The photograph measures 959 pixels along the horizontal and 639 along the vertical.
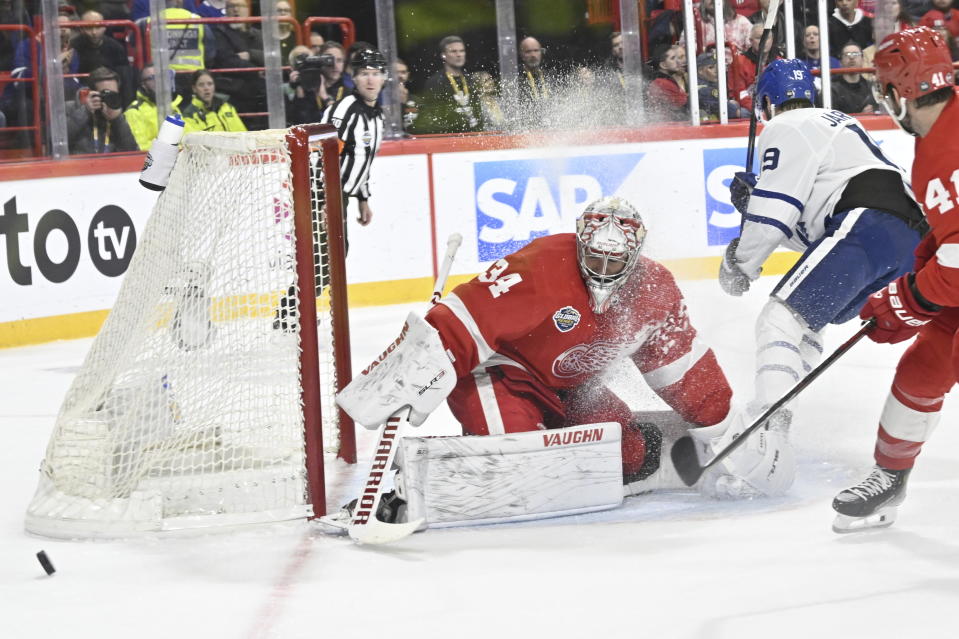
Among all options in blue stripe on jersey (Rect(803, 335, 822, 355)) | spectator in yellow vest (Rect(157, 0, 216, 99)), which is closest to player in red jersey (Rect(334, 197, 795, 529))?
blue stripe on jersey (Rect(803, 335, 822, 355))

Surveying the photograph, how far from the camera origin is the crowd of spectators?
Result: 637 cm

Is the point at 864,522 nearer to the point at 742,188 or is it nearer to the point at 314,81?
the point at 742,188

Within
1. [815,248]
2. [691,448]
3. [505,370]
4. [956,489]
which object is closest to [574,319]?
[505,370]

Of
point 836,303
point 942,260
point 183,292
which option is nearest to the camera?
point 942,260

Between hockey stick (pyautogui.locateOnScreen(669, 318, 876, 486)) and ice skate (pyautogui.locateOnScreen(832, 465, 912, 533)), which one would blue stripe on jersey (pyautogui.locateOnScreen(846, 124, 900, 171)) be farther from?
ice skate (pyautogui.locateOnScreen(832, 465, 912, 533))

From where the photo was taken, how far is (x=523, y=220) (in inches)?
278

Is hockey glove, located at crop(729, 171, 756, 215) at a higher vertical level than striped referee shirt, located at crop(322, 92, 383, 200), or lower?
lower

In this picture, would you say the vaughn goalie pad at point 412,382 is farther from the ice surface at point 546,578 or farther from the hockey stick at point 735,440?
the hockey stick at point 735,440

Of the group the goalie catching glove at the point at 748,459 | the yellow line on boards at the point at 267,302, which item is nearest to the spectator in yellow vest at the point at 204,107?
the yellow line on boards at the point at 267,302

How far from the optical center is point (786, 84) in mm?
3594

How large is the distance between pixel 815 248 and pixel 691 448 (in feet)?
2.10

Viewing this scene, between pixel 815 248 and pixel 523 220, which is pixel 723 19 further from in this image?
pixel 815 248

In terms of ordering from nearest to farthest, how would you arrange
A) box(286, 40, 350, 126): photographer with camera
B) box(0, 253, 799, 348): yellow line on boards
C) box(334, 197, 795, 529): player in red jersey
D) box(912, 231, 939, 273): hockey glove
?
1. box(912, 231, 939, 273): hockey glove
2. box(334, 197, 795, 529): player in red jersey
3. box(0, 253, 799, 348): yellow line on boards
4. box(286, 40, 350, 126): photographer with camera

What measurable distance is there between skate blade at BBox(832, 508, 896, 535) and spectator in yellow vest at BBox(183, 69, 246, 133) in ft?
15.2
